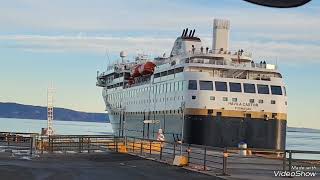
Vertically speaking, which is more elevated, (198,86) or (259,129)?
(198,86)

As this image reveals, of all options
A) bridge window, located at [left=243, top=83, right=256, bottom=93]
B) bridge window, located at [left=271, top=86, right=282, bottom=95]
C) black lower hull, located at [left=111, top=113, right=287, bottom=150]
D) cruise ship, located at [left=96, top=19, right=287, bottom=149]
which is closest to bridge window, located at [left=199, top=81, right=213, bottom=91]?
cruise ship, located at [left=96, top=19, right=287, bottom=149]

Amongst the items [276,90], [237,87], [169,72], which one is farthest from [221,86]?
[169,72]

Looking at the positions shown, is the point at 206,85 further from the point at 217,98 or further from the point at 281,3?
the point at 281,3

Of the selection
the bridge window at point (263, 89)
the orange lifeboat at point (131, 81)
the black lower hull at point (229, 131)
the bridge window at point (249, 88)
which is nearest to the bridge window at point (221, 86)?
the bridge window at point (249, 88)

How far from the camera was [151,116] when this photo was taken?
50.9m

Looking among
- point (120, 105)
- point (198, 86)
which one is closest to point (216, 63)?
point (198, 86)

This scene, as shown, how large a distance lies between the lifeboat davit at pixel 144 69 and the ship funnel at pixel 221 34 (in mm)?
7013

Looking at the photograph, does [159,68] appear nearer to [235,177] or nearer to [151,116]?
[151,116]

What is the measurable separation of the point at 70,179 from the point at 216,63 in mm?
32875

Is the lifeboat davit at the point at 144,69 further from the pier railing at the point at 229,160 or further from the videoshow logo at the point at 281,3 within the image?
the videoshow logo at the point at 281,3

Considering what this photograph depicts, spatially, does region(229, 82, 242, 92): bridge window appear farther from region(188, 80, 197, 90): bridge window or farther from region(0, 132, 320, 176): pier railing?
region(0, 132, 320, 176): pier railing

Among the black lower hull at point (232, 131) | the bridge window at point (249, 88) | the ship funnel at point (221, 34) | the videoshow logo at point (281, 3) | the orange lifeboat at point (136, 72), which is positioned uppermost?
the ship funnel at point (221, 34)

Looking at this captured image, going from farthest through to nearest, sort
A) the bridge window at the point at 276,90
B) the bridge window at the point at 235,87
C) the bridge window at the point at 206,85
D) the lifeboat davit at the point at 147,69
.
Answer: the lifeboat davit at the point at 147,69
the bridge window at the point at 276,90
the bridge window at the point at 235,87
the bridge window at the point at 206,85

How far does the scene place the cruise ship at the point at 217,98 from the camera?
41.6 meters
